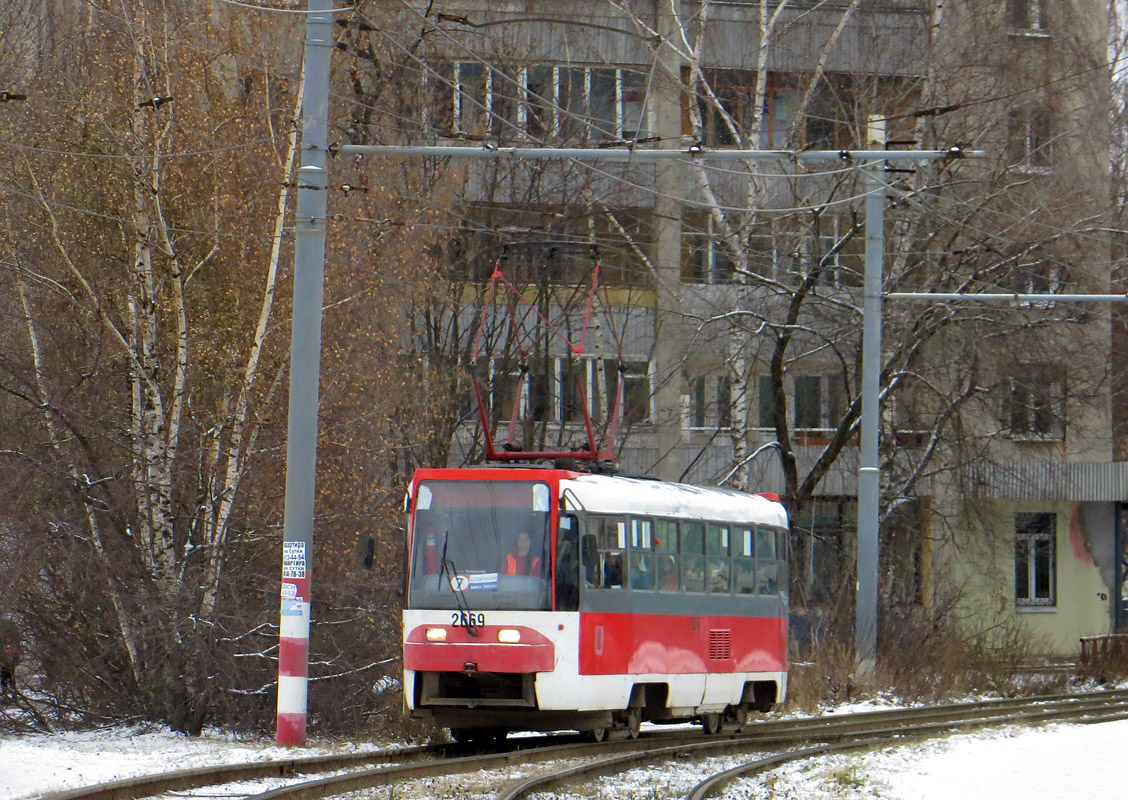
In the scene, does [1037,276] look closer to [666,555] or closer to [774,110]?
[774,110]

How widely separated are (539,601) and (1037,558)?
96.7 ft

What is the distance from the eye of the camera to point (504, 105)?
3275cm

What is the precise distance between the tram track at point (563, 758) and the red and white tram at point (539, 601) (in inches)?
18.2

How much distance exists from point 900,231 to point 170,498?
16504 millimetres

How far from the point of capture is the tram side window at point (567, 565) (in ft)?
54.4

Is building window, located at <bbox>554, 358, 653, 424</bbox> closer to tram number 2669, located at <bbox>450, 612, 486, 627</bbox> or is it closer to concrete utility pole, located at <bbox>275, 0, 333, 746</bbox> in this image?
concrete utility pole, located at <bbox>275, 0, 333, 746</bbox>

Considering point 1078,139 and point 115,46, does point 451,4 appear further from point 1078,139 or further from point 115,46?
point 115,46

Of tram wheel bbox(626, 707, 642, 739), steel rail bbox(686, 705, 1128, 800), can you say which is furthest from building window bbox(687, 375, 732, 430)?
tram wheel bbox(626, 707, 642, 739)

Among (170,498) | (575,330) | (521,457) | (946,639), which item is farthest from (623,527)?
(575,330)

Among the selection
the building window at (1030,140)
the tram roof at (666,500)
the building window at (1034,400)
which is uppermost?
the building window at (1030,140)

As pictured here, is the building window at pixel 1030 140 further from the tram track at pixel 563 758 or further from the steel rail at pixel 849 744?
the tram track at pixel 563 758

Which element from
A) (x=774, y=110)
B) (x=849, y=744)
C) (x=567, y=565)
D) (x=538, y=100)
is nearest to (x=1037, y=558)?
(x=774, y=110)

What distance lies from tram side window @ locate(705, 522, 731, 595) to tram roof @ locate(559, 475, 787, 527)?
15 cm

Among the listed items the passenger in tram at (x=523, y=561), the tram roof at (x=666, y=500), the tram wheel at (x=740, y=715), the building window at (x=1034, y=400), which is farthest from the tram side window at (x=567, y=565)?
the building window at (x=1034, y=400)
